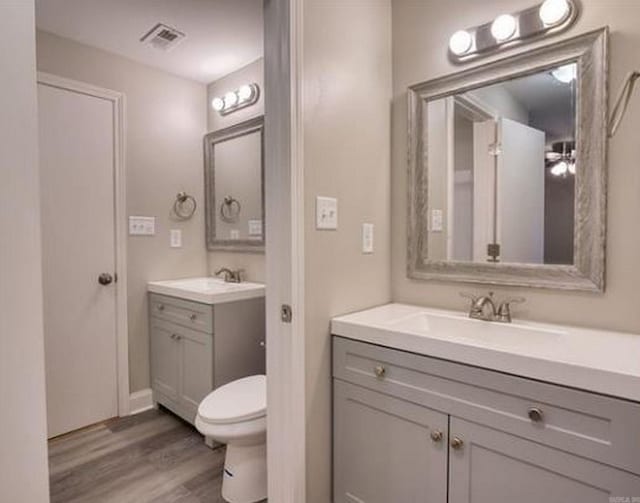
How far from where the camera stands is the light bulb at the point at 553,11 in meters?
1.33

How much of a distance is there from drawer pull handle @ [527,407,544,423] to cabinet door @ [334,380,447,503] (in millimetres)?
256

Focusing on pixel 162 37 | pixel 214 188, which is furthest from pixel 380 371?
pixel 162 37

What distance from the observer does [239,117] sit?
8.90ft

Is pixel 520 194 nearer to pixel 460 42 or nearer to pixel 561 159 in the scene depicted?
pixel 561 159

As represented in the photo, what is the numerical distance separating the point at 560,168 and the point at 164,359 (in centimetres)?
245

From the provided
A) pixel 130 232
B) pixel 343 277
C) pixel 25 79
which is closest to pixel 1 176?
pixel 25 79

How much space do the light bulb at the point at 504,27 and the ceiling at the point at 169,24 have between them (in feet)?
4.04

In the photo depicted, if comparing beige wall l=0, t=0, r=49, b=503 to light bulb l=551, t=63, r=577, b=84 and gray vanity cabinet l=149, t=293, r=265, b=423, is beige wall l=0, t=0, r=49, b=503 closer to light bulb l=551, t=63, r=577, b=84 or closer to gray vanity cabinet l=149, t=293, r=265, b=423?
gray vanity cabinet l=149, t=293, r=265, b=423

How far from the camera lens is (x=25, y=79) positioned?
669mm

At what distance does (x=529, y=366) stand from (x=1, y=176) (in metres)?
1.25

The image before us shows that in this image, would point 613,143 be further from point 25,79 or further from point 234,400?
point 234,400

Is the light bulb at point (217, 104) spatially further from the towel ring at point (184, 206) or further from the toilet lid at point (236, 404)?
the toilet lid at point (236, 404)

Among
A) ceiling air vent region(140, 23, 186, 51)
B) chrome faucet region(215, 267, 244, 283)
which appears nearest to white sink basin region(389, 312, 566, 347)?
chrome faucet region(215, 267, 244, 283)

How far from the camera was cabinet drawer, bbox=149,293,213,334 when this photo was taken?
A: 215 cm
